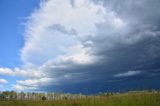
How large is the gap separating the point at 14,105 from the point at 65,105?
13.7 ft

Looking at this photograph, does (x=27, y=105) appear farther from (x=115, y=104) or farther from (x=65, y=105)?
(x=115, y=104)

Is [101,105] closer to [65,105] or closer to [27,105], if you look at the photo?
[65,105]

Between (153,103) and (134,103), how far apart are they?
1.43 m

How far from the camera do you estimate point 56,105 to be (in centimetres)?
2059

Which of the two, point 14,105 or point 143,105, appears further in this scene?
point 14,105

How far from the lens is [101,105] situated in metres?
20.2

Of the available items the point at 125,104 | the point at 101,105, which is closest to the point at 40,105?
the point at 101,105

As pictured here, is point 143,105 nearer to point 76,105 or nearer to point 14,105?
point 76,105

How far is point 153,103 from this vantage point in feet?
65.8

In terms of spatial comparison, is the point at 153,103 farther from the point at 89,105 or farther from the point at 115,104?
the point at 89,105

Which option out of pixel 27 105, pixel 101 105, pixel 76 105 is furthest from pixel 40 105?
pixel 101 105

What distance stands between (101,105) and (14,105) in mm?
6975

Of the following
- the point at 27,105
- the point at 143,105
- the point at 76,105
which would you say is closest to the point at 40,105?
the point at 27,105

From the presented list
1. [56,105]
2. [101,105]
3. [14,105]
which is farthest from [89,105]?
[14,105]
